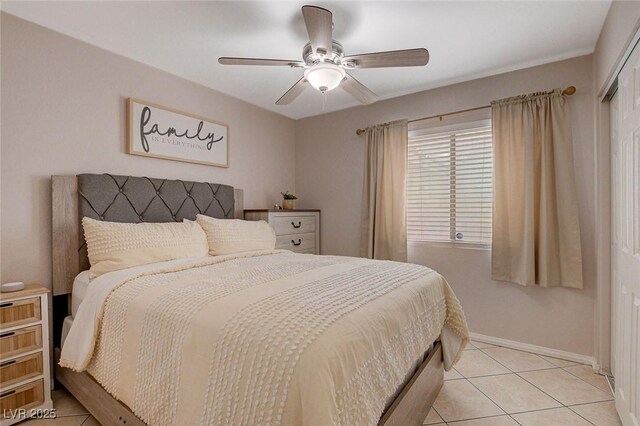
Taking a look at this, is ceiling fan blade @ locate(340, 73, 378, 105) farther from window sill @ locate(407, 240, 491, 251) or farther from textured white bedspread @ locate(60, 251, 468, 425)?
window sill @ locate(407, 240, 491, 251)

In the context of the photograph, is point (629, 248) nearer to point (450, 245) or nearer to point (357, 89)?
point (450, 245)

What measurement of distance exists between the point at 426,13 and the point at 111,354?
8.69 ft

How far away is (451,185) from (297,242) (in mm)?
1782

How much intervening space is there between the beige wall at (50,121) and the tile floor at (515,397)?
1.14 meters

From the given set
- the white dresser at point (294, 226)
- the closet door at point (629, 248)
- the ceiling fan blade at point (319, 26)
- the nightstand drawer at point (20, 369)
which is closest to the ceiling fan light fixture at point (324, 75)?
the ceiling fan blade at point (319, 26)

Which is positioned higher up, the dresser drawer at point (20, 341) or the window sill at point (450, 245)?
the window sill at point (450, 245)

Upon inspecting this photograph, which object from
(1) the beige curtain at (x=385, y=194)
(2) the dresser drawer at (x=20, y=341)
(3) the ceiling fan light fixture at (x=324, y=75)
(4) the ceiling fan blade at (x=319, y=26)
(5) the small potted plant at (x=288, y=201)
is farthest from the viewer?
(5) the small potted plant at (x=288, y=201)

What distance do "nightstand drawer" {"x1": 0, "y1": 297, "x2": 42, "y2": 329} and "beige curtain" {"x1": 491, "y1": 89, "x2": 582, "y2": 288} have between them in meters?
3.40

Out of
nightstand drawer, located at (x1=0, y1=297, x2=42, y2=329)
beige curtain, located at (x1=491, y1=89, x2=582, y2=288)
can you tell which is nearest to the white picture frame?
nightstand drawer, located at (x1=0, y1=297, x2=42, y2=329)

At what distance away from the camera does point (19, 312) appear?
180cm

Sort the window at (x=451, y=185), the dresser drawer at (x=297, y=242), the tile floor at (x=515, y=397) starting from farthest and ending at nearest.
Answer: the dresser drawer at (x=297, y=242) < the window at (x=451, y=185) < the tile floor at (x=515, y=397)

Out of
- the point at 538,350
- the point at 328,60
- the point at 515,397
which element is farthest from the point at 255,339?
the point at 538,350

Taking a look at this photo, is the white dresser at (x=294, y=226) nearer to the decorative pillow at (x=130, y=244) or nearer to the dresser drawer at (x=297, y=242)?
the dresser drawer at (x=297, y=242)

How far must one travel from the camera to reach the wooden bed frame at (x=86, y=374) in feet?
4.74
